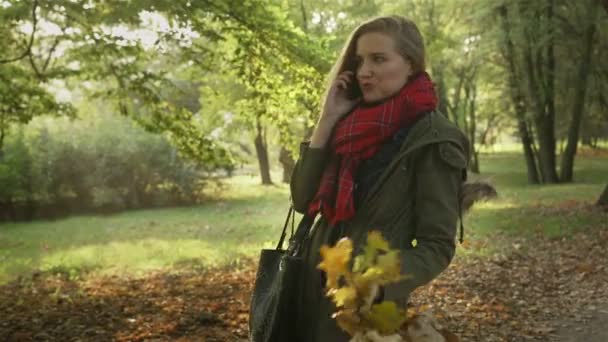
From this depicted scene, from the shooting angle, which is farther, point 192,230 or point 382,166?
point 192,230

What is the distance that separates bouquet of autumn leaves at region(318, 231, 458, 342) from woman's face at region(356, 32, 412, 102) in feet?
2.92

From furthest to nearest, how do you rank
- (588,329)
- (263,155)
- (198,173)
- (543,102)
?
(263,155)
(198,173)
(543,102)
(588,329)

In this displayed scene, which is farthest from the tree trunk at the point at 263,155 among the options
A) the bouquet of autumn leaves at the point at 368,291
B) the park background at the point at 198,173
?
the bouquet of autumn leaves at the point at 368,291

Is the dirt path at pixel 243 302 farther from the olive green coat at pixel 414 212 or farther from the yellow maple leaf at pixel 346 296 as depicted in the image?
the yellow maple leaf at pixel 346 296

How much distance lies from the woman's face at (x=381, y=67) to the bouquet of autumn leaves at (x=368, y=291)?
2.92 ft

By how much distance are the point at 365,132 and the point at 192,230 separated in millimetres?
15800

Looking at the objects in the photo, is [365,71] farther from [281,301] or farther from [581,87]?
[581,87]

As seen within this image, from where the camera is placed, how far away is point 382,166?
191 cm

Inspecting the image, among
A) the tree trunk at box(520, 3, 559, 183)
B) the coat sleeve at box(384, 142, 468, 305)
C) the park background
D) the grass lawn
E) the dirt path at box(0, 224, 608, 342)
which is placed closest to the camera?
the coat sleeve at box(384, 142, 468, 305)

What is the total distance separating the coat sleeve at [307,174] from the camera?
208 cm

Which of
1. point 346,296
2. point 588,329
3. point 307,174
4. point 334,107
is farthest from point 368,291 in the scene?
point 588,329

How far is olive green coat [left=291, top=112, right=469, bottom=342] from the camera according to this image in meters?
1.70

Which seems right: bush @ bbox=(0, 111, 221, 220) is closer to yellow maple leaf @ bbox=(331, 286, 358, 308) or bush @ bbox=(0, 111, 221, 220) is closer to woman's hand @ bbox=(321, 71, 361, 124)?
woman's hand @ bbox=(321, 71, 361, 124)

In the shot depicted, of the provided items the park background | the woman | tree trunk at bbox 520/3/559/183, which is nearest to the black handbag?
the woman
